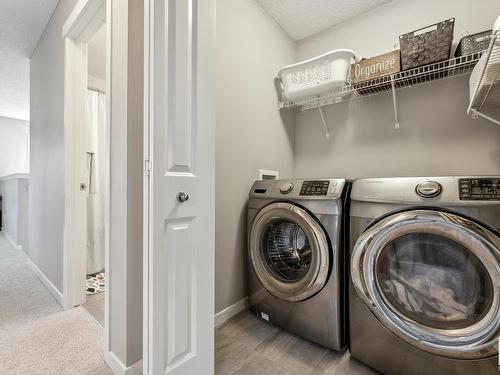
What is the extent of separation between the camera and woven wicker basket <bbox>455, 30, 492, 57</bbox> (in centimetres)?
127

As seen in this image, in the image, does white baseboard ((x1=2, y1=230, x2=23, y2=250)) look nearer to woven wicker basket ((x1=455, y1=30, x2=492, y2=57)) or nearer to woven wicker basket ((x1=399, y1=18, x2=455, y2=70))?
woven wicker basket ((x1=399, y1=18, x2=455, y2=70))

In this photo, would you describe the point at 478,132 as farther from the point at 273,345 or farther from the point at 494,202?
the point at 273,345

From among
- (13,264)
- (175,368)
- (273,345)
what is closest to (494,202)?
(273,345)

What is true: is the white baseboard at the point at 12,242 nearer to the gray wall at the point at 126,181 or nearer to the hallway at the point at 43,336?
the hallway at the point at 43,336

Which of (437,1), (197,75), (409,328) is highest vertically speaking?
(437,1)

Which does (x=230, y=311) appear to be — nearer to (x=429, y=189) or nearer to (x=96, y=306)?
(x=96, y=306)

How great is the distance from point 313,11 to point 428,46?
0.97m

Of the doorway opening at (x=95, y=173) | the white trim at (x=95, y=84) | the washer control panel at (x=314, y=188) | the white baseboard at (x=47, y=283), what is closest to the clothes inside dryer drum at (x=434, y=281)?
the washer control panel at (x=314, y=188)

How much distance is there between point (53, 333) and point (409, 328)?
6.43 feet

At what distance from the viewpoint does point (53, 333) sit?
4.67 feet

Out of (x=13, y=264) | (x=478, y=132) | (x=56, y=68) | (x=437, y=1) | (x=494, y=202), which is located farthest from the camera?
(x=13, y=264)

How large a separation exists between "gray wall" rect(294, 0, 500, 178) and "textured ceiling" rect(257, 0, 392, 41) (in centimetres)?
7

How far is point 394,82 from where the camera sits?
5.17ft

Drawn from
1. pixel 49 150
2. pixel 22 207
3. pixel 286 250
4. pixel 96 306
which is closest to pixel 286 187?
pixel 286 250
